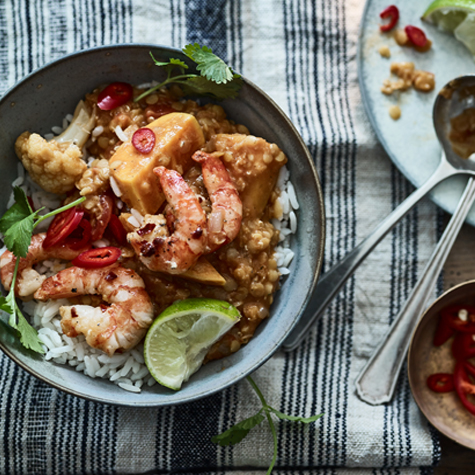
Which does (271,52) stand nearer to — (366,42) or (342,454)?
(366,42)

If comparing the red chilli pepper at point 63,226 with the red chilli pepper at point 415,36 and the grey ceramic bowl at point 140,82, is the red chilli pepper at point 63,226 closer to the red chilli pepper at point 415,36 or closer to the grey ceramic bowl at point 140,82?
the grey ceramic bowl at point 140,82

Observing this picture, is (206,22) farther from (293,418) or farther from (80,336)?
(293,418)

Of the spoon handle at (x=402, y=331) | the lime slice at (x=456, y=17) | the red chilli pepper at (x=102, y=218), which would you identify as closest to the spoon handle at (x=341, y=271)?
the spoon handle at (x=402, y=331)

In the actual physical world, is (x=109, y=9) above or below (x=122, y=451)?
above

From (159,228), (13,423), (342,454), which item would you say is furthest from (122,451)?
(159,228)

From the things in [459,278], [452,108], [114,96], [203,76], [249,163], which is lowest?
[459,278]

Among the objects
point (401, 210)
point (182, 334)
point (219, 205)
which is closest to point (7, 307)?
point (182, 334)
